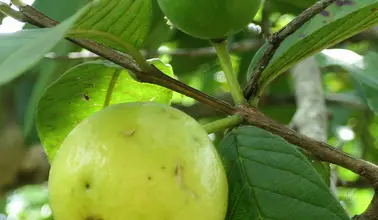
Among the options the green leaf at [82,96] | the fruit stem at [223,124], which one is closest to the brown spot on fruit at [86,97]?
the green leaf at [82,96]

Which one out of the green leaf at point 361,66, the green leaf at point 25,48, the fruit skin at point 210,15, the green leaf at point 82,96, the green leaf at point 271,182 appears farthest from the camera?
the green leaf at point 361,66

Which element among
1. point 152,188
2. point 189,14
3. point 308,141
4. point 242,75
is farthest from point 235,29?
point 242,75

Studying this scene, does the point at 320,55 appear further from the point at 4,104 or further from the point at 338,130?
the point at 4,104

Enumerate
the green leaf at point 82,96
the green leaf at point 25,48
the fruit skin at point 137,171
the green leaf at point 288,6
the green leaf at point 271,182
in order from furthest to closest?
1. the green leaf at point 288,6
2. the green leaf at point 82,96
3. the green leaf at point 271,182
4. the fruit skin at point 137,171
5. the green leaf at point 25,48

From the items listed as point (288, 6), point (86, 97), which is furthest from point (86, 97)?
point (288, 6)

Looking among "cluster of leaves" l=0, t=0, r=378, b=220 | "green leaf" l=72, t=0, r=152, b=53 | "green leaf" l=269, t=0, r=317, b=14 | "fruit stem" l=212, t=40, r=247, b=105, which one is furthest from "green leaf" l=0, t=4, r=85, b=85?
"green leaf" l=269, t=0, r=317, b=14

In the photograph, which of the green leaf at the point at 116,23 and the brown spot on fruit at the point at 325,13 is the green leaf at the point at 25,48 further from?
the brown spot on fruit at the point at 325,13

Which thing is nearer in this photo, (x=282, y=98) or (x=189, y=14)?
(x=189, y=14)

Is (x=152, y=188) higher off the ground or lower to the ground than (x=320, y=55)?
lower
